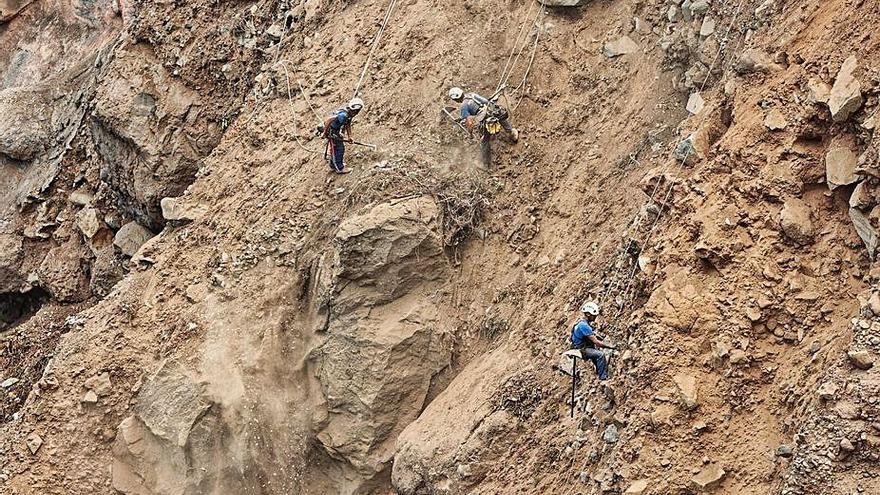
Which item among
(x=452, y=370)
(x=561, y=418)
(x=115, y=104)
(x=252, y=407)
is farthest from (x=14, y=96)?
(x=561, y=418)

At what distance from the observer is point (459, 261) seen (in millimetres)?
14875

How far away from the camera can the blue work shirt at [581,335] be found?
11.3m

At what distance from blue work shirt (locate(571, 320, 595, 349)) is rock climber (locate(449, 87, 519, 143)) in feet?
13.3

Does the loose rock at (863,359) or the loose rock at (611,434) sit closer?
the loose rock at (863,359)

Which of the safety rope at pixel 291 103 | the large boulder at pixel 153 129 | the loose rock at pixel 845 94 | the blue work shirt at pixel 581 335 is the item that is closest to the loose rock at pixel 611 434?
the blue work shirt at pixel 581 335

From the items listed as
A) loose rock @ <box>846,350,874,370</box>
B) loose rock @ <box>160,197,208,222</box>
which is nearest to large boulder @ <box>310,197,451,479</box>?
loose rock @ <box>160,197,208,222</box>

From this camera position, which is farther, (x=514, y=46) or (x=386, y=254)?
(x=514, y=46)

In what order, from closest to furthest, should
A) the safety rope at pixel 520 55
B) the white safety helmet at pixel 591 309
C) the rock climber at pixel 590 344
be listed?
the rock climber at pixel 590 344 → the white safety helmet at pixel 591 309 → the safety rope at pixel 520 55

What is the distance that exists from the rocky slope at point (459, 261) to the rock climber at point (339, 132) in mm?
196

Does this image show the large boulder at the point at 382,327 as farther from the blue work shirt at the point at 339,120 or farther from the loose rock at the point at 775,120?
the loose rock at the point at 775,120

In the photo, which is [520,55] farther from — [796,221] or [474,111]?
[796,221]

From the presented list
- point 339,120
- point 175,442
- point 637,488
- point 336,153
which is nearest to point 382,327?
point 336,153

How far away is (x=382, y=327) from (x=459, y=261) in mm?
1235

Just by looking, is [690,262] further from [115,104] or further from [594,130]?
[115,104]
